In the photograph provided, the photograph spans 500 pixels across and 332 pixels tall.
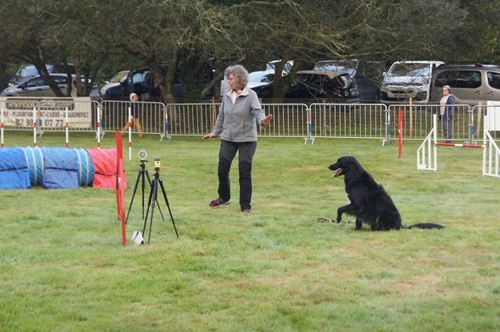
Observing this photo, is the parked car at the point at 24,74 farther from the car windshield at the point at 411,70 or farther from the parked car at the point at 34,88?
the car windshield at the point at 411,70

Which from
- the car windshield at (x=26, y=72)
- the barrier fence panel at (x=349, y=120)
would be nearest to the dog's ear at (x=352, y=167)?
the barrier fence panel at (x=349, y=120)

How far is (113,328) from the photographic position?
5629mm

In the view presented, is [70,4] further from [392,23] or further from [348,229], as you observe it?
[348,229]

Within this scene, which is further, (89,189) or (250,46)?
(250,46)

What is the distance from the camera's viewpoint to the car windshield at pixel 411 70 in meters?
26.7

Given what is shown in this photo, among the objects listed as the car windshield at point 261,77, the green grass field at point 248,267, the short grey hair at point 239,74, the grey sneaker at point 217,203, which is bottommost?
the green grass field at point 248,267

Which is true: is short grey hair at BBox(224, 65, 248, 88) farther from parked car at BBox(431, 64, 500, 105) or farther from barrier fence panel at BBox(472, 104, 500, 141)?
parked car at BBox(431, 64, 500, 105)

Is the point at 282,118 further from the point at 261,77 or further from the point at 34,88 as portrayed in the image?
the point at 34,88

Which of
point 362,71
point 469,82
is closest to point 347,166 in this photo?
point 362,71

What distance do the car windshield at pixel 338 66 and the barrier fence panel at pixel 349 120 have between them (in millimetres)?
2971

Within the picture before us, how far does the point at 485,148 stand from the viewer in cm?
1485

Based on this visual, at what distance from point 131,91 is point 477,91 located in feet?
36.4

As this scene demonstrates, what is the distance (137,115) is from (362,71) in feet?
22.0

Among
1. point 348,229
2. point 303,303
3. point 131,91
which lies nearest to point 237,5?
point 131,91
